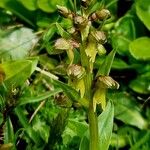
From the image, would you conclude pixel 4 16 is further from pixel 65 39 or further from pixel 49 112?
pixel 65 39

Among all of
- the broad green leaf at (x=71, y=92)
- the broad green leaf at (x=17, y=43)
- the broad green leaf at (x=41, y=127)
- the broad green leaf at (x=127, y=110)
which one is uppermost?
the broad green leaf at (x=71, y=92)

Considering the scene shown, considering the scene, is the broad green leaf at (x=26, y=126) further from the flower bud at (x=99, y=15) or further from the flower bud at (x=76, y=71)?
the flower bud at (x=99, y=15)

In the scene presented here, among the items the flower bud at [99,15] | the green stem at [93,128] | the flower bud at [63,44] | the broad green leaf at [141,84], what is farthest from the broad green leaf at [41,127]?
the flower bud at [99,15]

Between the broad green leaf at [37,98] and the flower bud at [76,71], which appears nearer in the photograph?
the flower bud at [76,71]

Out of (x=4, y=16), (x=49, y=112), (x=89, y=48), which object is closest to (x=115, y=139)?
(x=49, y=112)

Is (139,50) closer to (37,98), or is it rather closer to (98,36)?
(37,98)

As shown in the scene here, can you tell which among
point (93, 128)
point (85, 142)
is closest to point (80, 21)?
point (93, 128)

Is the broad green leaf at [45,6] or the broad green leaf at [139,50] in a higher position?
the broad green leaf at [45,6]

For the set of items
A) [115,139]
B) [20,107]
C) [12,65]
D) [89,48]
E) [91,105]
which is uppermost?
[89,48]

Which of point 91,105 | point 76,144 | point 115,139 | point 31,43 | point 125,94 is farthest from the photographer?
point 31,43
